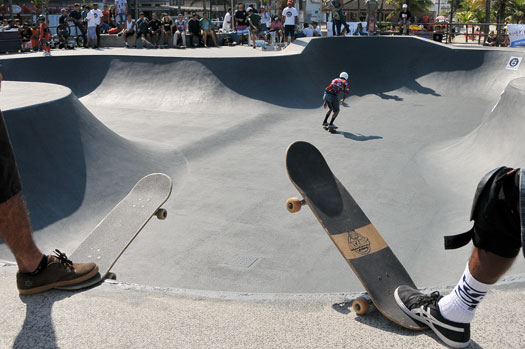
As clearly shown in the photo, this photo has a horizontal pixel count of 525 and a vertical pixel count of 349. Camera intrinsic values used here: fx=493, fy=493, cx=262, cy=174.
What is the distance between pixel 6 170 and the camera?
8.39 ft

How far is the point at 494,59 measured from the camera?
52.3 feet

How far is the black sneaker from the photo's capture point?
235 cm

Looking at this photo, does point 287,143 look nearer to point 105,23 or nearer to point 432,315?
point 432,315

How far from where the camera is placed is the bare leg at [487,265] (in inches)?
85.3

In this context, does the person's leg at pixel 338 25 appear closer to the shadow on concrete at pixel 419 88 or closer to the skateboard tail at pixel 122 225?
the shadow on concrete at pixel 419 88

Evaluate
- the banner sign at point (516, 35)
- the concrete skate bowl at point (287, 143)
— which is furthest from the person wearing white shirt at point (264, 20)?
the banner sign at point (516, 35)

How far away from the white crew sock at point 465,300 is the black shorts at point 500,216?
0.22 meters

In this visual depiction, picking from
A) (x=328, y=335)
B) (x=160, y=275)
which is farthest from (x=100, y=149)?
(x=328, y=335)

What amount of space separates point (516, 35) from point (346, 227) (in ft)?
64.3

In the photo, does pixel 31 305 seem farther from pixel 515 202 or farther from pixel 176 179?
pixel 176 179

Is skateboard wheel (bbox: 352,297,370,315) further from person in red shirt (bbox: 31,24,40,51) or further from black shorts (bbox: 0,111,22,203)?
person in red shirt (bbox: 31,24,40,51)

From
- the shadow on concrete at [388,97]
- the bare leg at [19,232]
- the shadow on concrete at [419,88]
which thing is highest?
the bare leg at [19,232]

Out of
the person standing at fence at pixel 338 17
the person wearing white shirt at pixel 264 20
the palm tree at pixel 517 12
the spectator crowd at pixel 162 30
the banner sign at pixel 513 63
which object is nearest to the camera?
the banner sign at pixel 513 63

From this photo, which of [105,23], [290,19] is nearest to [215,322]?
[290,19]
